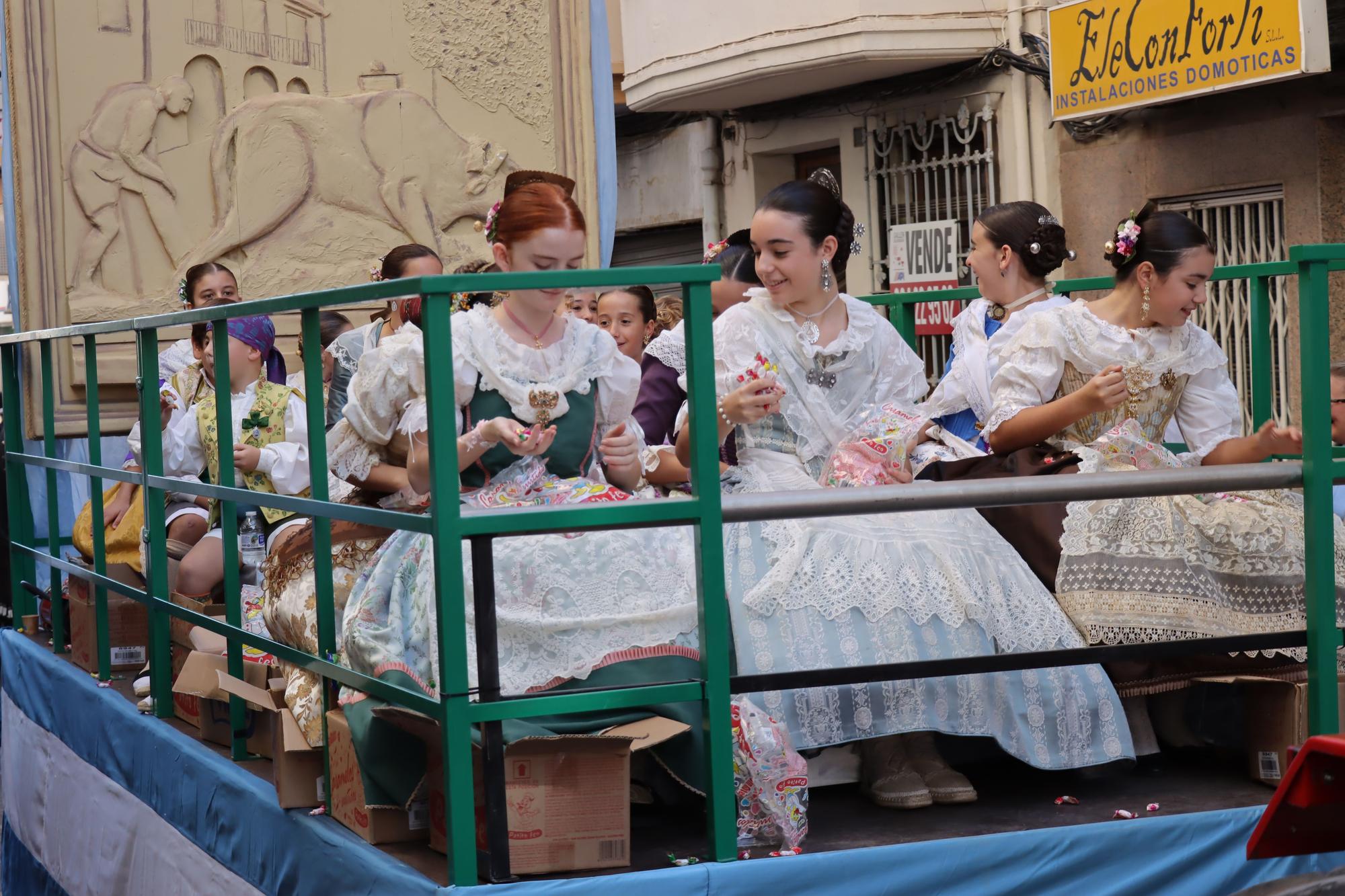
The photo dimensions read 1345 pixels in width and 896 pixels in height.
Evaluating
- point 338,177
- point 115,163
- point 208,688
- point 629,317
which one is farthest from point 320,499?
point 338,177

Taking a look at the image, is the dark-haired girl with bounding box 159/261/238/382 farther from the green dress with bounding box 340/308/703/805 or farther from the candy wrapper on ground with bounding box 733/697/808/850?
the candy wrapper on ground with bounding box 733/697/808/850

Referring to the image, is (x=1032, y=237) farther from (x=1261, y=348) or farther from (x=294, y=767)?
(x=294, y=767)

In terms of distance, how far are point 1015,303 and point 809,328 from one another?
2.79ft

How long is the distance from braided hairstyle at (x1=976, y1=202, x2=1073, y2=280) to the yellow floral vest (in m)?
2.18

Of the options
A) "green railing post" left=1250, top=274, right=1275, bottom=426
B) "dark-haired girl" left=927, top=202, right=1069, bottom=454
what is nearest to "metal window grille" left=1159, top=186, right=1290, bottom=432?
"green railing post" left=1250, top=274, right=1275, bottom=426

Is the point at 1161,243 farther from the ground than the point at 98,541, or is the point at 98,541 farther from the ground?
the point at 1161,243

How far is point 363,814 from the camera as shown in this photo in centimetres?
312

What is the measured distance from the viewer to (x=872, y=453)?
3.95m

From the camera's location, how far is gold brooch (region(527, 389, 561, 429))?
3391 mm

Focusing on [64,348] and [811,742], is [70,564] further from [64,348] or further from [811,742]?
[811,742]

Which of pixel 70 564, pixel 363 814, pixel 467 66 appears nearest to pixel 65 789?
pixel 70 564

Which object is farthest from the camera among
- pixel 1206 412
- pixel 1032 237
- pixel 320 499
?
pixel 1032 237

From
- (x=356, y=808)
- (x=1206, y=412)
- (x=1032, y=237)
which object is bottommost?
(x=356, y=808)

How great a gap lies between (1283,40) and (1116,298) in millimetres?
4957
